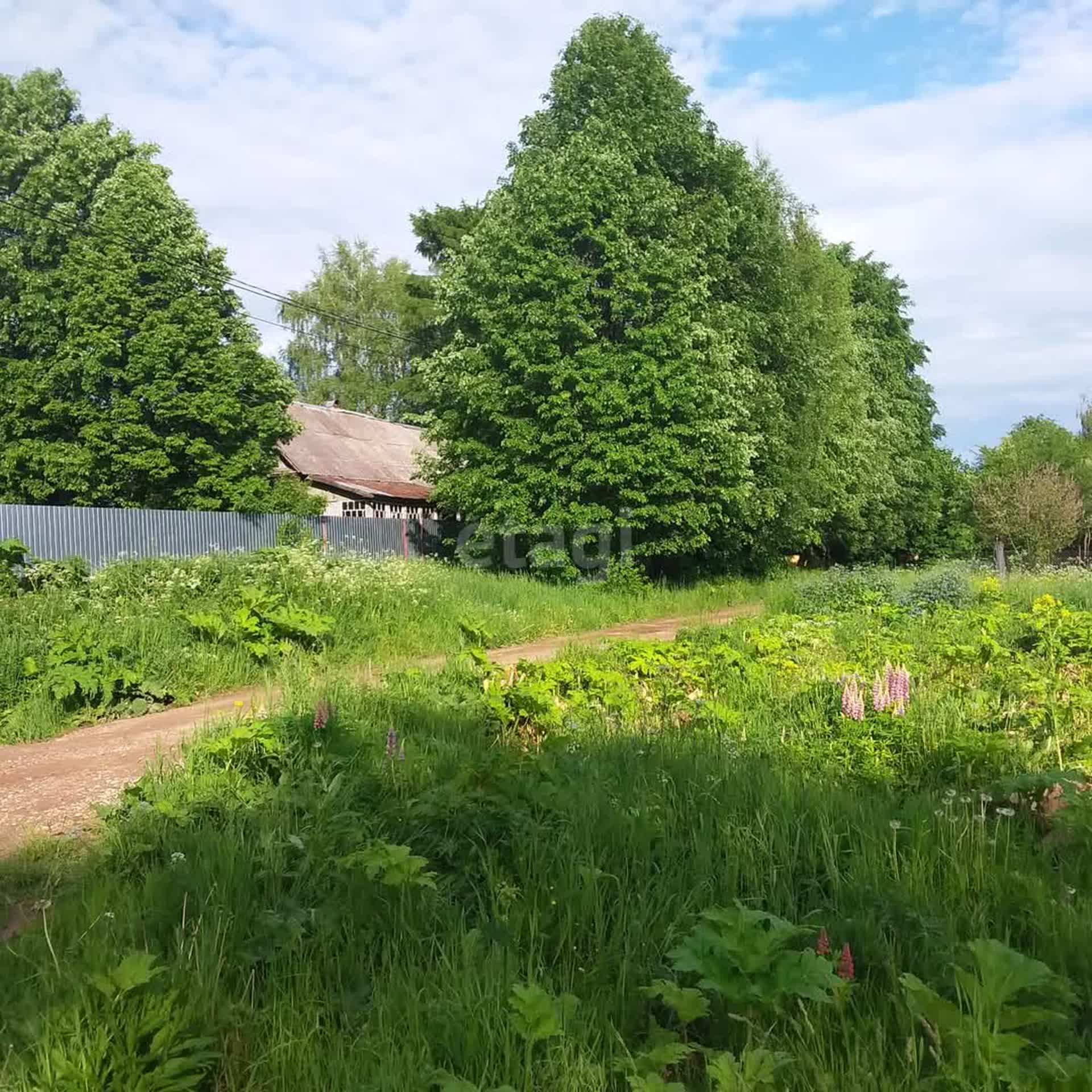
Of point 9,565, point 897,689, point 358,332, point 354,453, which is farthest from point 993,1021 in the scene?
point 358,332

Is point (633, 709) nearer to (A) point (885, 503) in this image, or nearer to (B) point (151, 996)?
(B) point (151, 996)

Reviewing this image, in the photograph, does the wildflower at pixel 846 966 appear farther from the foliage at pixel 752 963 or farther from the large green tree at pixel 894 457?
the large green tree at pixel 894 457

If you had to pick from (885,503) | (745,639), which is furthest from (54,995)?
(885,503)

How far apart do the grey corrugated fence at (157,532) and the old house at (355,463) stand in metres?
3.23

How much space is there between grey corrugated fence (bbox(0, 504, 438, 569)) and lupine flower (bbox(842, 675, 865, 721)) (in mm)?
9749

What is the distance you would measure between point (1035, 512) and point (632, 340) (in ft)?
66.5

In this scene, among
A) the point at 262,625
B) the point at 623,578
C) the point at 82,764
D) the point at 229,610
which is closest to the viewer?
the point at 82,764

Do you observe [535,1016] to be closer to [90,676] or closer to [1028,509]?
[90,676]

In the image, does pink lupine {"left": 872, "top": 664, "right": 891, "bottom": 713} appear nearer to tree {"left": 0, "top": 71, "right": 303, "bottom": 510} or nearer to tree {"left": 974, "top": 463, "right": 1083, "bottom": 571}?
tree {"left": 0, "top": 71, "right": 303, "bottom": 510}

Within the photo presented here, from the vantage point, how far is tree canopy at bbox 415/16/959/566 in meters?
17.8

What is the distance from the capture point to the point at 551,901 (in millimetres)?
3104

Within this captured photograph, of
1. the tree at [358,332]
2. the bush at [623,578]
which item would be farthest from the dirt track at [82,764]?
the tree at [358,332]

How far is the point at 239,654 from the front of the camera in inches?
336

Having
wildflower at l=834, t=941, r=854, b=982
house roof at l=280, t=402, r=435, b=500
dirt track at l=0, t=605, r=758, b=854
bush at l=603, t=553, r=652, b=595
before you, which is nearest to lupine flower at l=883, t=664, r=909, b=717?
wildflower at l=834, t=941, r=854, b=982
